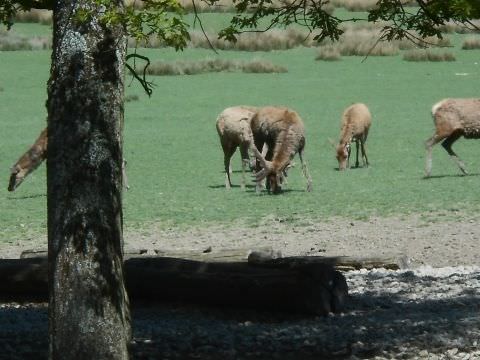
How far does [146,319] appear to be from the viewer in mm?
9906

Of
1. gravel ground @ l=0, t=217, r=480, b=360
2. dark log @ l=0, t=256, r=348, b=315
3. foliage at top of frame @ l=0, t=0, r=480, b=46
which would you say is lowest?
gravel ground @ l=0, t=217, r=480, b=360

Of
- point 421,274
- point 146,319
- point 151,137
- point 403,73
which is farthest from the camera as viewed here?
point 403,73

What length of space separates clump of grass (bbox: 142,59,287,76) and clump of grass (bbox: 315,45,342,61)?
246cm

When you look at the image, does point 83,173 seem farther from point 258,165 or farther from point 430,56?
point 430,56

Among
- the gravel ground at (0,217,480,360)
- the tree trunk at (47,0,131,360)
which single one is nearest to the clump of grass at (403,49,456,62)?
the gravel ground at (0,217,480,360)

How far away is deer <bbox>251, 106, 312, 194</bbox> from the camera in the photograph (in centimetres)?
2108

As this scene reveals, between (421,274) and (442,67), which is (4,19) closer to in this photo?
(421,274)

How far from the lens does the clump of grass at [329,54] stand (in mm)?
45281

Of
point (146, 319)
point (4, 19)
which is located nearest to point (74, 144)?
point (4, 19)

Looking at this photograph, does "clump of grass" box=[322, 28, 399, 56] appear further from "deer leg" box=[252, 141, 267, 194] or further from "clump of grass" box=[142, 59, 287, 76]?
"deer leg" box=[252, 141, 267, 194]

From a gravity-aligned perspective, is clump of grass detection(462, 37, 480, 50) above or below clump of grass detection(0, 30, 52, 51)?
above

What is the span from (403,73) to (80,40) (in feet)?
115

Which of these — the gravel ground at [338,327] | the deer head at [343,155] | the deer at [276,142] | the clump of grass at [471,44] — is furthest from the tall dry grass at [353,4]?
the gravel ground at [338,327]

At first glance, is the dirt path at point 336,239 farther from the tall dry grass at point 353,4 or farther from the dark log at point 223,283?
the tall dry grass at point 353,4
